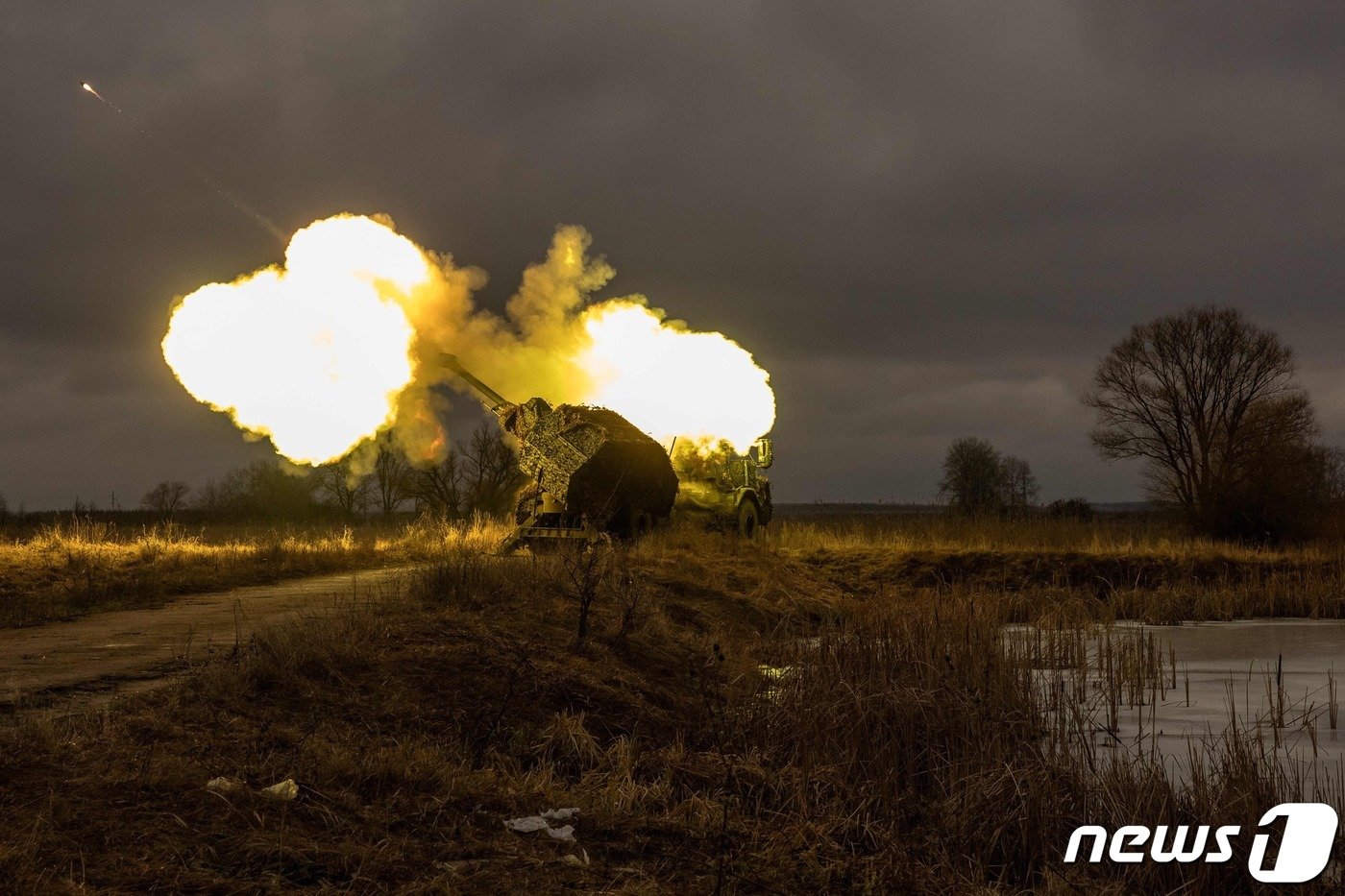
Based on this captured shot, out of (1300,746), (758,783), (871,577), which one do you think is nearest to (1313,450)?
(871,577)

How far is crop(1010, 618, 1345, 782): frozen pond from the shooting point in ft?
30.5

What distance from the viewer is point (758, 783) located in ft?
27.7

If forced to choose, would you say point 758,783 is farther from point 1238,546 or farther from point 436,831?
point 1238,546

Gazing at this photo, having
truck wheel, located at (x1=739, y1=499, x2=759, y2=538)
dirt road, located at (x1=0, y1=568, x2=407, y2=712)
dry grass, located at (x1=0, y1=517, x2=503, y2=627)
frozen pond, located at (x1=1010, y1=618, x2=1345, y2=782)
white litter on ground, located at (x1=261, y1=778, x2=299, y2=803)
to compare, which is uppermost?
truck wheel, located at (x1=739, y1=499, x2=759, y2=538)

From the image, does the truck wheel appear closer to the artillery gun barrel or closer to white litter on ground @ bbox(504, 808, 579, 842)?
the artillery gun barrel

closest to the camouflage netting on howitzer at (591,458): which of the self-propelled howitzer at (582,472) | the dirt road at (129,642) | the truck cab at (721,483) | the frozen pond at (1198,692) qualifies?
the self-propelled howitzer at (582,472)

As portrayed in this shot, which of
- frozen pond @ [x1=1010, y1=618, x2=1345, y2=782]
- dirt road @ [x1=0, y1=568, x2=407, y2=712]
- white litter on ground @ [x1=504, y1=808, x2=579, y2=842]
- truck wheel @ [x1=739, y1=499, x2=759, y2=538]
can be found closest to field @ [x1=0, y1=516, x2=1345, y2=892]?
white litter on ground @ [x1=504, y1=808, x2=579, y2=842]

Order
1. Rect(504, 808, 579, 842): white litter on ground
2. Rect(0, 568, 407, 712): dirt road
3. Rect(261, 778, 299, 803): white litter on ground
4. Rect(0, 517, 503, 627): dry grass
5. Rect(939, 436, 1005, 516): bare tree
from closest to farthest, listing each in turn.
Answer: Rect(261, 778, 299, 803): white litter on ground → Rect(504, 808, 579, 842): white litter on ground → Rect(0, 568, 407, 712): dirt road → Rect(0, 517, 503, 627): dry grass → Rect(939, 436, 1005, 516): bare tree

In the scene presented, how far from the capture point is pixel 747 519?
25.6m

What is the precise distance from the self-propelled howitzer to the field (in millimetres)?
5792

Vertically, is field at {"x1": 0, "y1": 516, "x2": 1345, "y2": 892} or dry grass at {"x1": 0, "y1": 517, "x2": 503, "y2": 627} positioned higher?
dry grass at {"x1": 0, "y1": 517, "x2": 503, "y2": 627}

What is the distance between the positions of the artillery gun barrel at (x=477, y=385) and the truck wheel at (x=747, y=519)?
590 centimetres

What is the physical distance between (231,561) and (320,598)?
501 cm

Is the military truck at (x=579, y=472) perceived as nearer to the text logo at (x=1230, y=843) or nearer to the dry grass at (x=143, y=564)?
the dry grass at (x=143, y=564)
